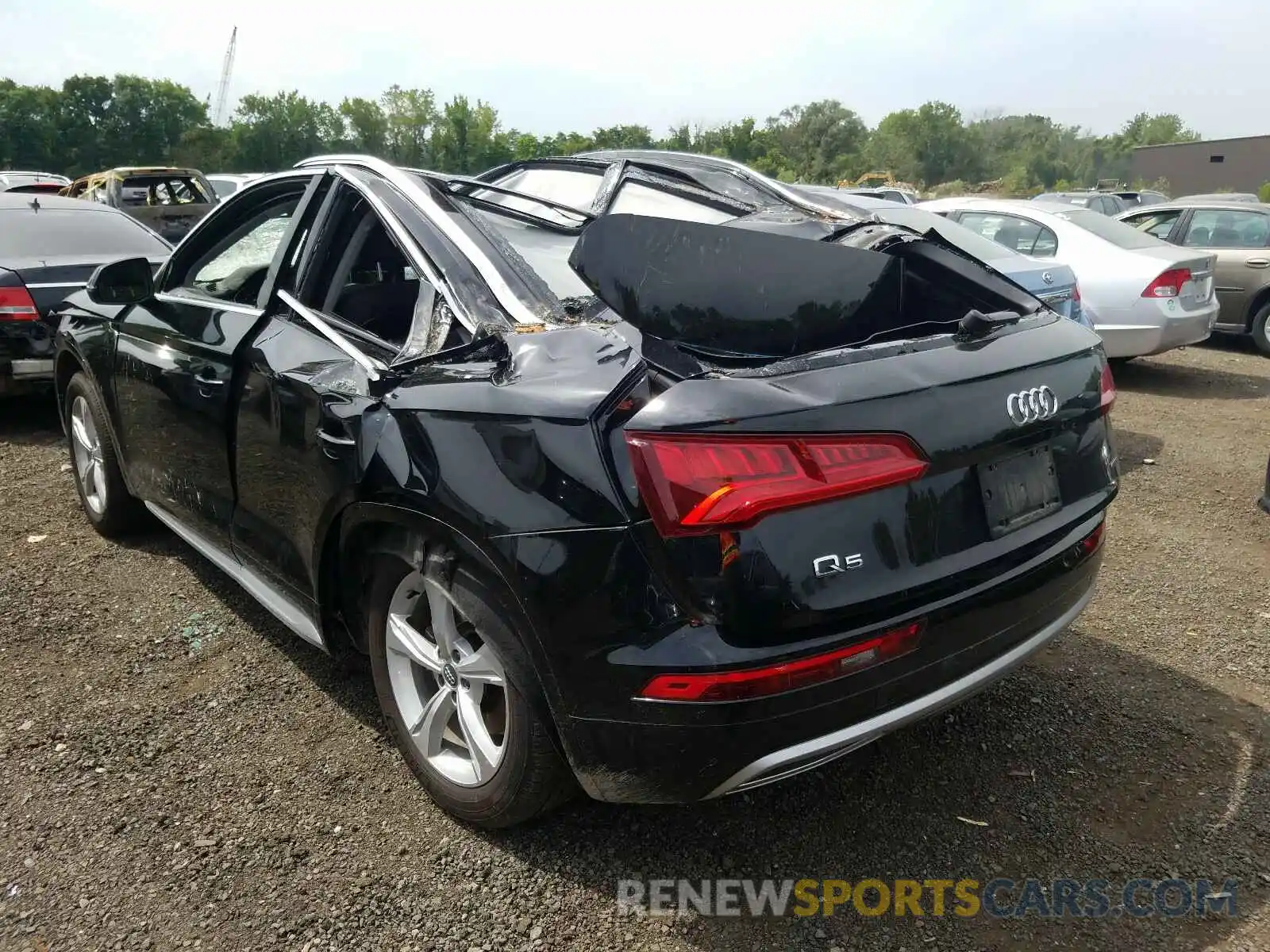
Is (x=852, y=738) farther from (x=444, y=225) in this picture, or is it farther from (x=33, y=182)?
(x=33, y=182)

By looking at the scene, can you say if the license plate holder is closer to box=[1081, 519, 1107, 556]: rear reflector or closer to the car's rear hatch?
the car's rear hatch

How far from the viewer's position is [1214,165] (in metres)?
61.9

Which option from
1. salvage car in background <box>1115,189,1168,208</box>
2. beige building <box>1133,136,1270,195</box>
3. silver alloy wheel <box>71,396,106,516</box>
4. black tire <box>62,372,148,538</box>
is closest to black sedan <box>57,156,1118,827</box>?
black tire <box>62,372,148,538</box>

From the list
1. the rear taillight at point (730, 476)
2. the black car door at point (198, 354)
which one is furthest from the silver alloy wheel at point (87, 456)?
the rear taillight at point (730, 476)

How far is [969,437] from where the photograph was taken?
2021 millimetres

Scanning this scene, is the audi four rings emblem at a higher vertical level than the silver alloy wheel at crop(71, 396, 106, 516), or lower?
higher

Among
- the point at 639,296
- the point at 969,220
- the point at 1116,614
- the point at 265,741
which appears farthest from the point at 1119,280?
the point at 265,741

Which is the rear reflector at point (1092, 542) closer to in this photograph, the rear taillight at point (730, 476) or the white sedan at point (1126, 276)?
the rear taillight at point (730, 476)

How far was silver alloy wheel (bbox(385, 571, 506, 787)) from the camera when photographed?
229cm

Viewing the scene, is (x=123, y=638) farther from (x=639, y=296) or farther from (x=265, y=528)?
(x=639, y=296)

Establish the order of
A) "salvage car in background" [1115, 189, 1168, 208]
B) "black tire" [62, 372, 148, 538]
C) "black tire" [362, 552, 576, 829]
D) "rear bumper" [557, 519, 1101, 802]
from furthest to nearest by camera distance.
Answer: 1. "salvage car in background" [1115, 189, 1168, 208]
2. "black tire" [62, 372, 148, 538]
3. "black tire" [362, 552, 576, 829]
4. "rear bumper" [557, 519, 1101, 802]

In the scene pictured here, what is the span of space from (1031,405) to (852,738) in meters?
0.90

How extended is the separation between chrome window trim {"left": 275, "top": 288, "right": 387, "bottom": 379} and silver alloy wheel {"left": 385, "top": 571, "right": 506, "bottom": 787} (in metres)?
0.54

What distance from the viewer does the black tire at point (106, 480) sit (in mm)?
4055
